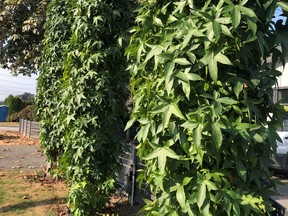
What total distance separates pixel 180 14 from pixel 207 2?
0.17m

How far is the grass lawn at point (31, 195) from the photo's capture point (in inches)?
257

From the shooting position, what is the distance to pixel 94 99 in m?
5.16

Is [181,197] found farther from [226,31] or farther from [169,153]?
[226,31]

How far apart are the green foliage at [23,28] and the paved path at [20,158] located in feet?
9.97

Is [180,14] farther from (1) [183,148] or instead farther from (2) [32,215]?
(2) [32,215]

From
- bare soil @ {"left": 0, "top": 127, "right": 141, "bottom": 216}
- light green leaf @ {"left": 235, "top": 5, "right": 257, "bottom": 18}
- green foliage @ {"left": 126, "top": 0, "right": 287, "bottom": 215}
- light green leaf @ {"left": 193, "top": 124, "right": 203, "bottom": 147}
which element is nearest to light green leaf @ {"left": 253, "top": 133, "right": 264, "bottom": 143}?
green foliage @ {"left": 126, "top": 0, "right": 287, "bottom": 215}

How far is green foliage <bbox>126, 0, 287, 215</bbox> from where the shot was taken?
7.20ft

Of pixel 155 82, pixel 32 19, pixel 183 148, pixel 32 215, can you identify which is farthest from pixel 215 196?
pixel 32 19

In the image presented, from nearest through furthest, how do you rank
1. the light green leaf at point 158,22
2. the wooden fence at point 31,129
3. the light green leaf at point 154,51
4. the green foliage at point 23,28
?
the light green leaf at point 154,51
the light green leaf at point 158,22
the green foliage at point 23,28
the wooden fence at point 31,129

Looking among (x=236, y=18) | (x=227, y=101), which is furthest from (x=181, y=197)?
(x=236, y=18)

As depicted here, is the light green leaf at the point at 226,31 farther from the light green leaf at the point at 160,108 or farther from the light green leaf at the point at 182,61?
the light green leaf at the point at 160,108

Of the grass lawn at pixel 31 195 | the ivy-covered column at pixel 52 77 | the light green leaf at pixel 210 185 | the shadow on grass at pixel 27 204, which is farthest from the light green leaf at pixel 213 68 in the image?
the shadow on grass at pixel 27 204

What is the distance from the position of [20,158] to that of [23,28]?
454 cm

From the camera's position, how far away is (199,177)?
229 centimetres
